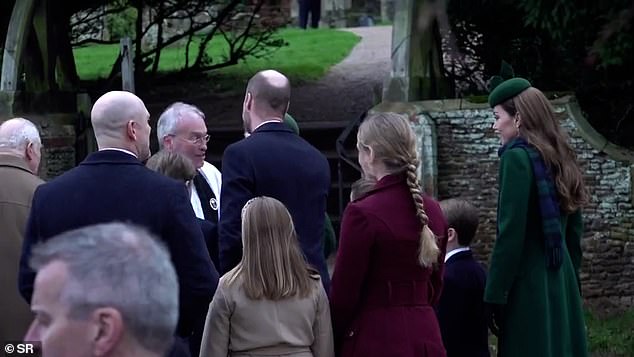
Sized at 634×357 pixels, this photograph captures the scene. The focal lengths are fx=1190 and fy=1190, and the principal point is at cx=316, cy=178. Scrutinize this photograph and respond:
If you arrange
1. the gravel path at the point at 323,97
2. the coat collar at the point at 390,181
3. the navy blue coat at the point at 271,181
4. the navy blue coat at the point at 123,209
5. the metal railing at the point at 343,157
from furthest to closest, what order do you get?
the gravel path at the point at 323,97
the metal railing at the point at 343,157
the navy blue coat at the point at 271,181
the coat collar at the point at 390,181
the navy blue coat at the point at 123,209

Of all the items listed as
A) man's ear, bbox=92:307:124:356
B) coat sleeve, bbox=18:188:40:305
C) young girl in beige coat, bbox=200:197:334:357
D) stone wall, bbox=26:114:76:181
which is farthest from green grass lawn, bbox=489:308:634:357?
man's ear, bbox=92:307:124:356

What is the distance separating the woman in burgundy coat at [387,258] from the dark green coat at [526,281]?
0.65 metres

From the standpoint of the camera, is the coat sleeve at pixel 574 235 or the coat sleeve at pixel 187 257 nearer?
the coat sleeve at pixel 187 257

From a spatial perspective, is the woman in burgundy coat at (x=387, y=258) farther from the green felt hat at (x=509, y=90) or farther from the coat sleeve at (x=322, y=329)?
the green felt hat at (x=509, y=90)

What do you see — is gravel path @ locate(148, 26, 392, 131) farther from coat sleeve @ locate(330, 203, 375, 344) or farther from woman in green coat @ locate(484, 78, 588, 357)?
coat sleeve @ locate(330, 203, 375, 344)

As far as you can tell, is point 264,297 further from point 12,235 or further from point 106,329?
point 106,329

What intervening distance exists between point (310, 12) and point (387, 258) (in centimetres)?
2459

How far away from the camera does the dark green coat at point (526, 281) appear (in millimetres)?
5430

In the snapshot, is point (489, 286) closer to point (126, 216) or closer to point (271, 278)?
point (271, 278)

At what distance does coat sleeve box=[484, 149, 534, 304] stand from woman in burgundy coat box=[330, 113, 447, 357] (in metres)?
0.64

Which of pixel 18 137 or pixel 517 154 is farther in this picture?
pixel 517 154

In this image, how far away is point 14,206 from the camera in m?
5.18

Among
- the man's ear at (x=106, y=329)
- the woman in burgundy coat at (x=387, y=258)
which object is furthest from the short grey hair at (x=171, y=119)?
the man's ear at (x=106, y=329)

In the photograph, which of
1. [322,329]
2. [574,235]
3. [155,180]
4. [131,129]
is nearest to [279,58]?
[574,235]
